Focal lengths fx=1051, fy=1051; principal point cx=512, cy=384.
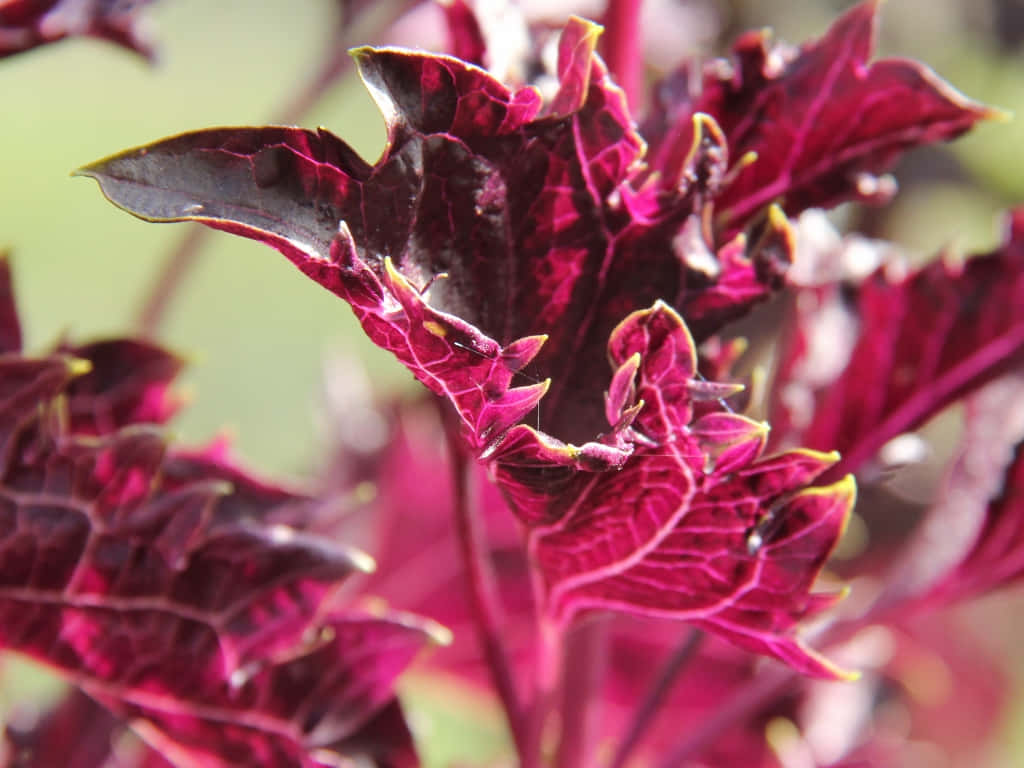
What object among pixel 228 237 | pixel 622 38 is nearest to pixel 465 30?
pixel 622 38

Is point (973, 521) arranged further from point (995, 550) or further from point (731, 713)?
point (731, 713)

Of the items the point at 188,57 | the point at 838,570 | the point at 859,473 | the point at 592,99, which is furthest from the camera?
the point at 188,57

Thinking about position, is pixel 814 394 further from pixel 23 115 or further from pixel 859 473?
pixel 23 115

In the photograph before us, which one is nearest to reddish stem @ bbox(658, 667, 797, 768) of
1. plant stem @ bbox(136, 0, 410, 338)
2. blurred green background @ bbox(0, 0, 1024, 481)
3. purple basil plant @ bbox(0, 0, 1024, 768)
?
purple basil plant @ bbox(0, 0, 1024, 768)

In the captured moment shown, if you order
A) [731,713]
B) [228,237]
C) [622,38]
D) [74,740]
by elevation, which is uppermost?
[622,38]

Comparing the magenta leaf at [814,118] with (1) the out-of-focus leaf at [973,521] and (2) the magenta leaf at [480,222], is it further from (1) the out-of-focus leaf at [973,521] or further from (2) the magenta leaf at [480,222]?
(1) the out-of-focus leaf at [973,521]

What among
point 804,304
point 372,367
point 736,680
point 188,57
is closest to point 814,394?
point 804,304
